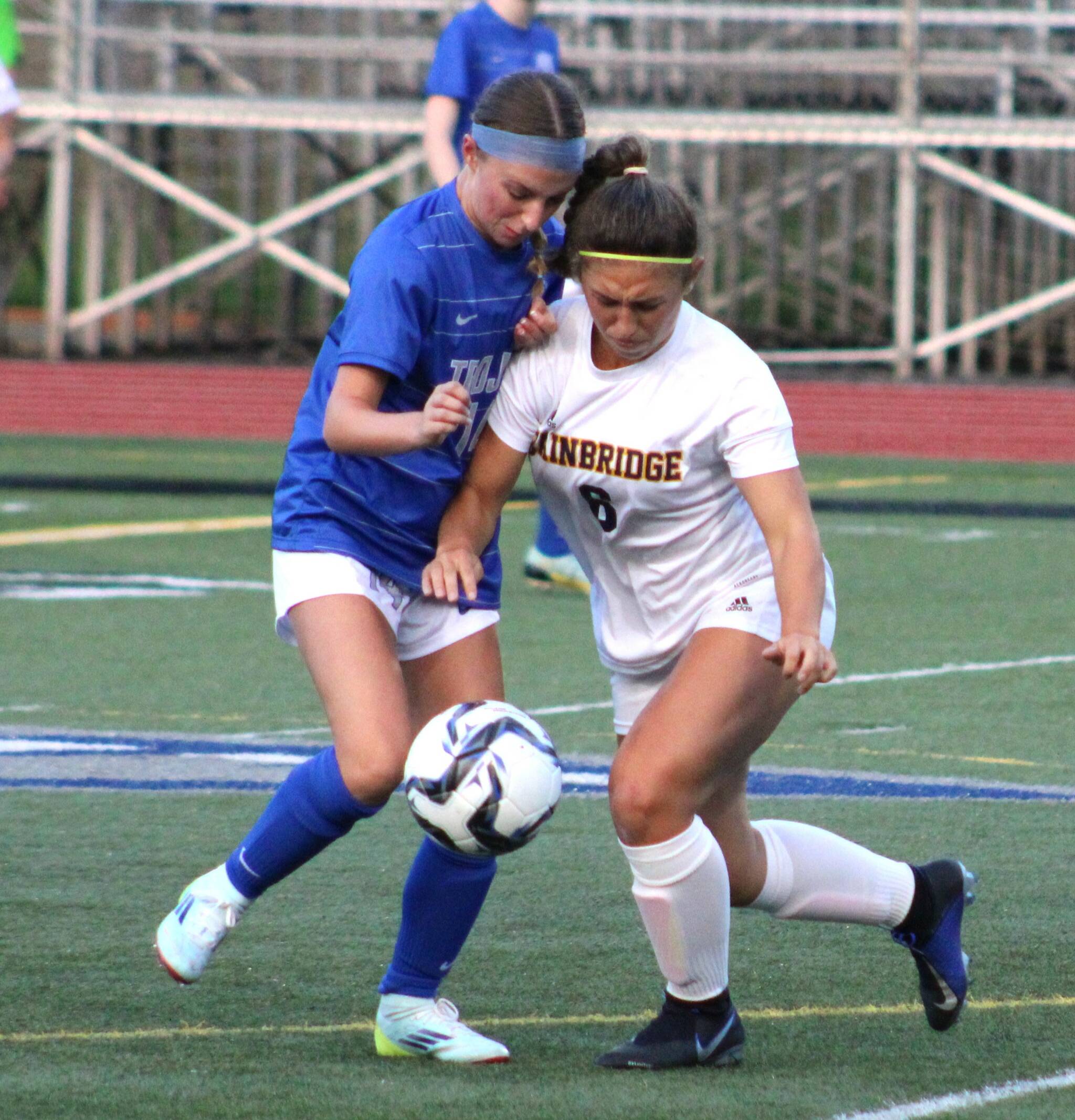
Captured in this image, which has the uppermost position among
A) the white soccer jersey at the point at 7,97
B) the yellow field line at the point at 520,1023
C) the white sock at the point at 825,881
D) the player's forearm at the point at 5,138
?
the white soccer jersey at the point at 7,97

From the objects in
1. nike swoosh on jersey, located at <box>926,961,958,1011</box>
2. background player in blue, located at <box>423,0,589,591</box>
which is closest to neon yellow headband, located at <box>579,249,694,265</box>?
nike swoosh on jersey, located at <box>926,961,958,1011</box>

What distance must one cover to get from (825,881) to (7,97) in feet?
16.5

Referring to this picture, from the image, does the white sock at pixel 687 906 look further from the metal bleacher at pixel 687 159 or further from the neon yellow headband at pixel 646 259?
the metal bleacher at pixel 687 159

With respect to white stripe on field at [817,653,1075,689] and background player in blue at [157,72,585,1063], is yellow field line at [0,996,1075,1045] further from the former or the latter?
white stripe on field at [817,653,1075,689]

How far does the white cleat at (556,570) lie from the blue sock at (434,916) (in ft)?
19.0

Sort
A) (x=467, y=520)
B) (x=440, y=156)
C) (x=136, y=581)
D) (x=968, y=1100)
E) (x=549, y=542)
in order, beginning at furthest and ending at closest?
(x=136, y=581) < (x=549, y=542) < (x=440, y=156) < (x=467, y=520) < (x=968, y=1100)

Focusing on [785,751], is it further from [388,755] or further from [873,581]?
[873,581]

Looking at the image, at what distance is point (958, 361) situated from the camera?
18.9m

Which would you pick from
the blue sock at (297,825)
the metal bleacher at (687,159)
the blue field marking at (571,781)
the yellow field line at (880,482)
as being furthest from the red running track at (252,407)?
the blue sock at (297,825)

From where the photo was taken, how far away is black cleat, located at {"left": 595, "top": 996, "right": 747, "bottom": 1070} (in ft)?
Result: 13.2

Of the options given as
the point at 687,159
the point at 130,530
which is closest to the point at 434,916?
the point at 130,530

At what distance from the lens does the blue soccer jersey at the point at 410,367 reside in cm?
420

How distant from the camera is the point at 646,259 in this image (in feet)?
13.2

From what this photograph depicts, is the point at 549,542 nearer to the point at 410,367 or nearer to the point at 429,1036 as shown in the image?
the point at 410,367
